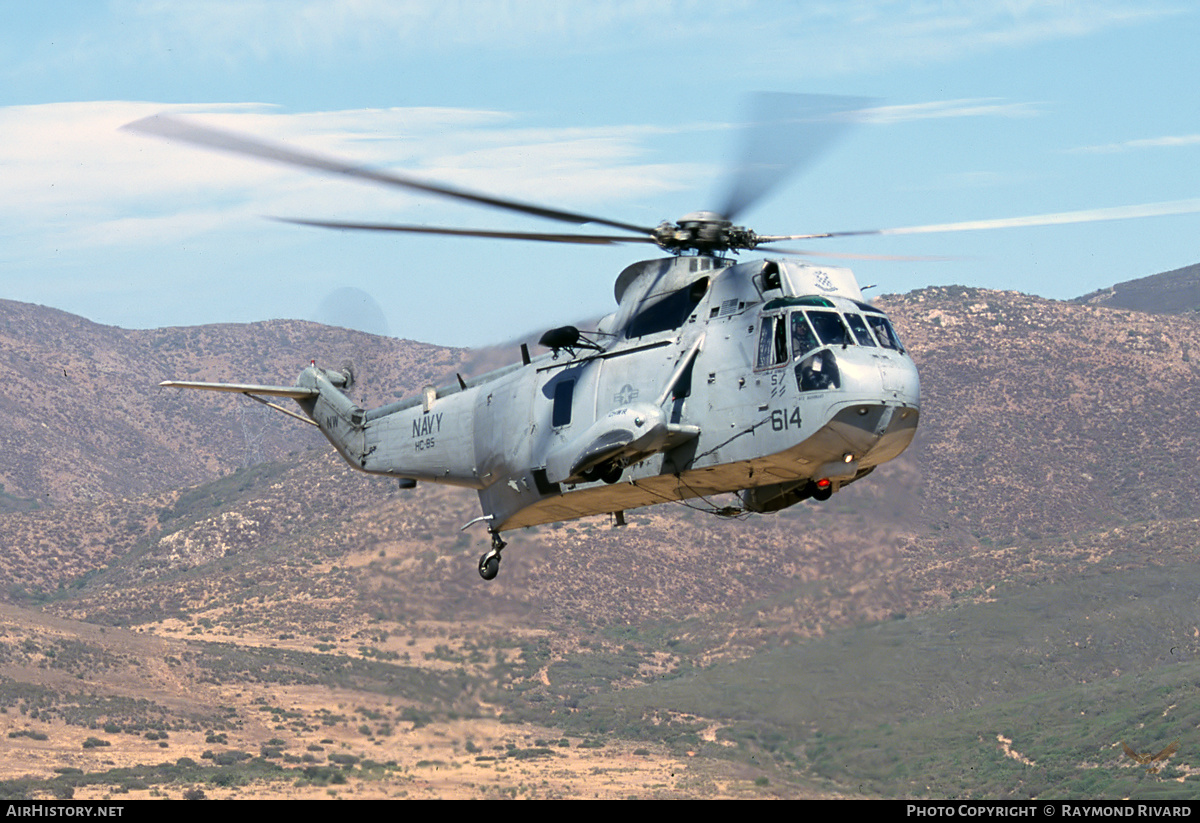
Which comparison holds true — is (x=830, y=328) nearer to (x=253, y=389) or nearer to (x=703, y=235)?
(x=703, y=235)

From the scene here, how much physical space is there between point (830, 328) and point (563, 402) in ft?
18.8

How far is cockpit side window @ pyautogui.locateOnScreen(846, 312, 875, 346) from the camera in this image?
2381cm

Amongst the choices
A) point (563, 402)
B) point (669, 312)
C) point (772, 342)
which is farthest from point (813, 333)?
point (563, 402)

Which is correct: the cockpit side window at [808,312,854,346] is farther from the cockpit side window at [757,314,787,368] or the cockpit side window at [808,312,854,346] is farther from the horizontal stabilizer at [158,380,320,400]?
the horizontal stabilizer at [158,380,320,400]

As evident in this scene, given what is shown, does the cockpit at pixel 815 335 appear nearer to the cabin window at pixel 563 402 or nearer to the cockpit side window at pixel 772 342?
the cockpit side window at pixel 772 342

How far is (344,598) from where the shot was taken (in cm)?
7188

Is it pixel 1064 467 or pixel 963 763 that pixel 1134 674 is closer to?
pixel 963 763

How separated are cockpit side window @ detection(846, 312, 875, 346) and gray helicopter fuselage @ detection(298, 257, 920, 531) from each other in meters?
0.03

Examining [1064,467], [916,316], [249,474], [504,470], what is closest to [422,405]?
[504,470]

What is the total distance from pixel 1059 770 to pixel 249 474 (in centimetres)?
9344

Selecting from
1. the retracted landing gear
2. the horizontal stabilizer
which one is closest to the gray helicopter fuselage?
the retracted landing gear

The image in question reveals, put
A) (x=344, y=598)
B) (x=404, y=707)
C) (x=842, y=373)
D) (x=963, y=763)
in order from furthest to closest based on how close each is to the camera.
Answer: (x=344, y=598) → (x=963, y=763) → (x=404, y=707) → (x=842, y=373)

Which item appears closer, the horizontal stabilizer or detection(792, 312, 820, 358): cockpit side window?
detection(792, 312, 820, 358): cockpit side window

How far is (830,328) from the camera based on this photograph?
936 inches
